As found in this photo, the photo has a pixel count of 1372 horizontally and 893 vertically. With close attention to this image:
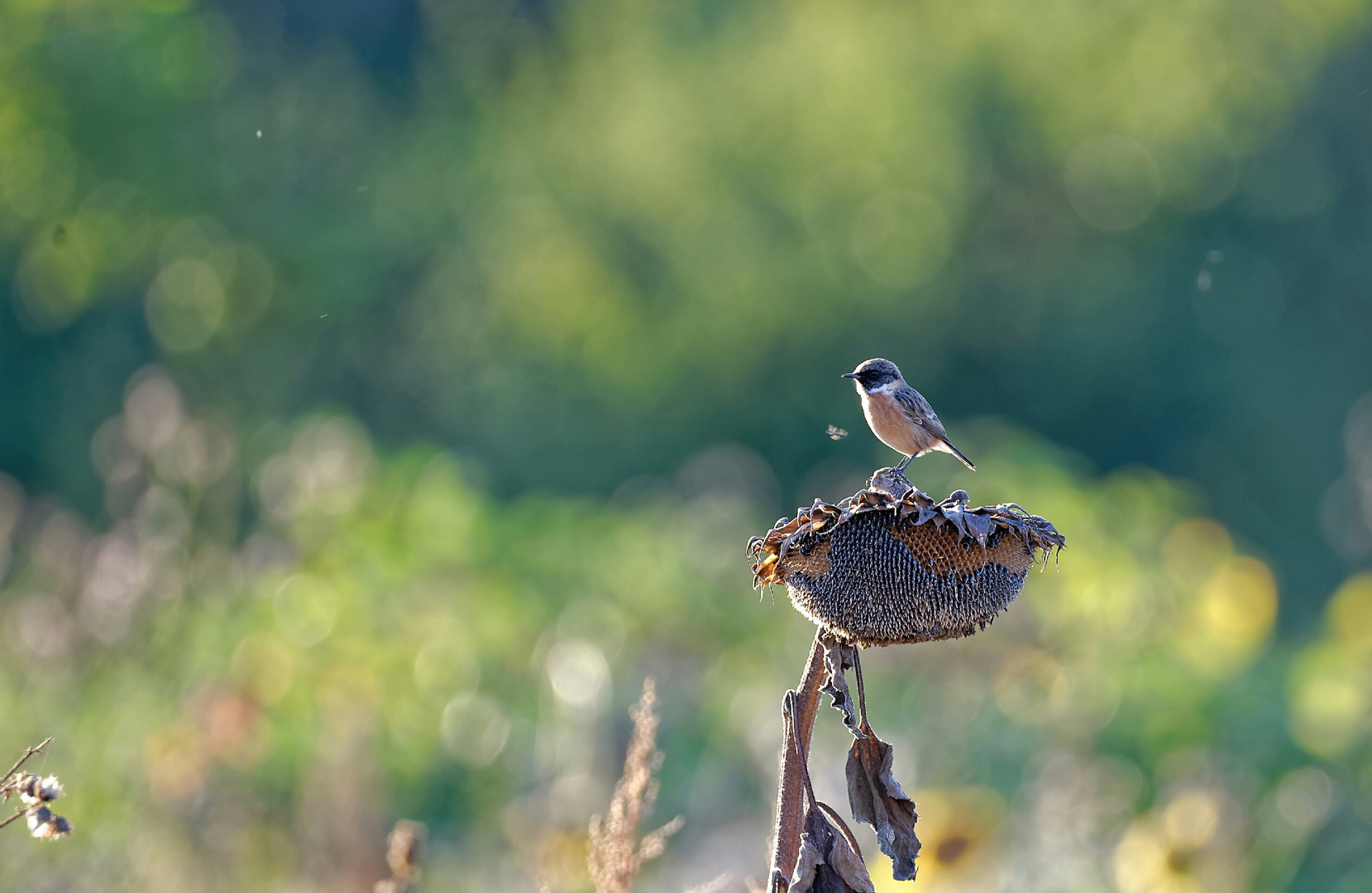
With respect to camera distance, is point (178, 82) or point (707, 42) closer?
point (178, 82)

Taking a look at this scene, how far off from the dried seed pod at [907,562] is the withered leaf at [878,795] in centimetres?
11

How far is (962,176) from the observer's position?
9734 mm

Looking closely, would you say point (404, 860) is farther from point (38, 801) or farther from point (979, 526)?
point (979, 526)

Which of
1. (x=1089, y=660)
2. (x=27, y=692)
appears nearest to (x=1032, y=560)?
(x=1089, y=660)

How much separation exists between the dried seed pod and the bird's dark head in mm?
1004

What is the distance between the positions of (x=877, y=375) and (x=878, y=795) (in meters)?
1.11

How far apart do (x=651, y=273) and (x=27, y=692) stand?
21.4ft

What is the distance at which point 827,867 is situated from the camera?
123 centimetres

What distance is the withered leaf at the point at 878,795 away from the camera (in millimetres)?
1286

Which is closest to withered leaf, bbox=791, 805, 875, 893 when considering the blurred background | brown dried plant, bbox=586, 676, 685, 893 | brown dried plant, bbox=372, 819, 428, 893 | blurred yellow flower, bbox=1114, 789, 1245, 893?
brown dried plant, bbox=586, 676, 685, 893

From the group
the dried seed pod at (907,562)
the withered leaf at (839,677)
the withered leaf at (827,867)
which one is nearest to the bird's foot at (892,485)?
the dried seed pod at (907,562)

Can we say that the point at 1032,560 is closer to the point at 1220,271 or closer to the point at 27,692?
the point at 27,692

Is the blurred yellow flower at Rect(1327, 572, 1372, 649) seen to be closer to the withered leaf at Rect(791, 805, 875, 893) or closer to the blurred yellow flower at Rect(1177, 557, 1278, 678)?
the blurred yellow flower at Rect(1177, 557, 1278, 678)

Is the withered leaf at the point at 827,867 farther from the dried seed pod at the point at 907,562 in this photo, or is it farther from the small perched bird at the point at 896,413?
the small perched bird at the point at 896,413
